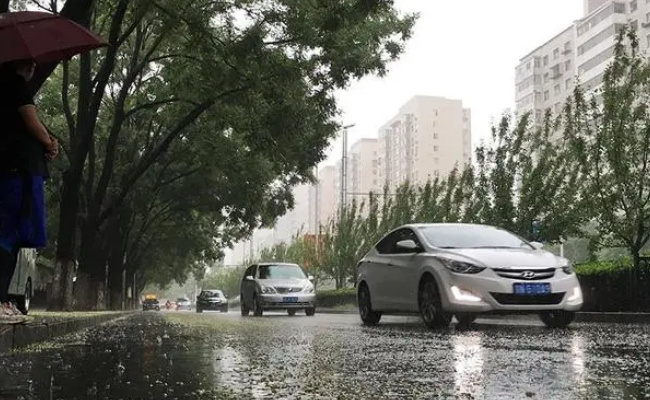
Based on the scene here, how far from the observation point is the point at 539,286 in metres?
9.34

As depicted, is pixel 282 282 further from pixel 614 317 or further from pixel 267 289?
pixel 614 317

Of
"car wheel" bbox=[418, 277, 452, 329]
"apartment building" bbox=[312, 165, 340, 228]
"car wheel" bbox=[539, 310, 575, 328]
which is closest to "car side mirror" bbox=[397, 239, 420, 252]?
"car wheel" bbox=[418, 277, 452, 329]

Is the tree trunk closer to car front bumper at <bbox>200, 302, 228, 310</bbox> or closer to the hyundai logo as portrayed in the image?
the hyundai logo

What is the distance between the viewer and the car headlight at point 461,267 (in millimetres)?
9406

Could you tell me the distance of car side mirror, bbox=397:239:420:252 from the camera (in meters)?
10.5

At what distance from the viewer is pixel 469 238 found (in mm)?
10578

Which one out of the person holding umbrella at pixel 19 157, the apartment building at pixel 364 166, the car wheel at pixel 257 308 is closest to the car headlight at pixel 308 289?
the car wheel at pixel 257 308

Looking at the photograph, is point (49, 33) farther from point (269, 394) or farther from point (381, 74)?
point (381, 74)

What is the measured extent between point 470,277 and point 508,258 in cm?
59

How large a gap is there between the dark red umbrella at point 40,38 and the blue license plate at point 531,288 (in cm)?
567

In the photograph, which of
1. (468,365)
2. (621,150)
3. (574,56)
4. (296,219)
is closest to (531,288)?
(468,365)

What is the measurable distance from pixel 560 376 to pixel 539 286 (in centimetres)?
511

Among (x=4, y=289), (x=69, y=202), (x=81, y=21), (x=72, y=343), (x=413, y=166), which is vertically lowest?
(x=72, y=343)

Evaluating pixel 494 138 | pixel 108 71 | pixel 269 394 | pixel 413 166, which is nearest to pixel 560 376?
pixel 269 394
